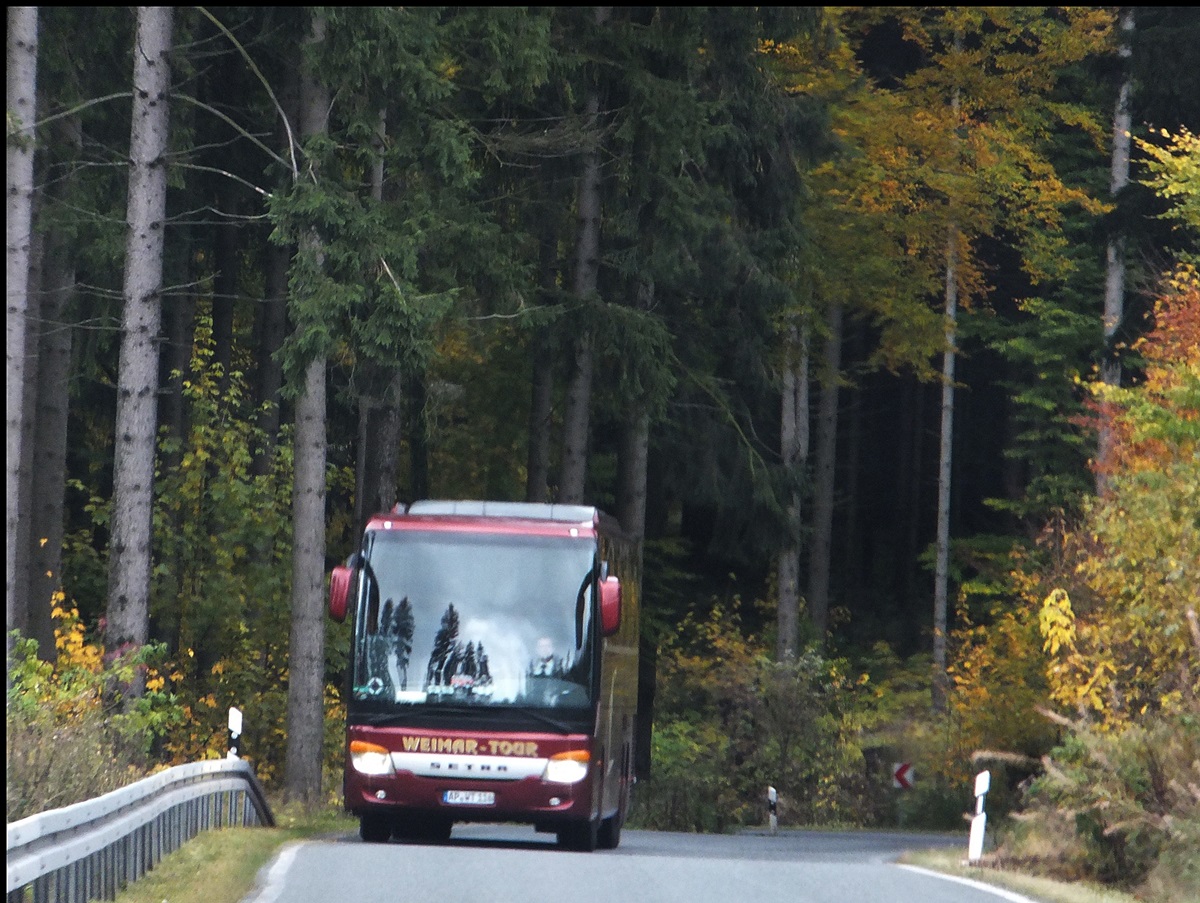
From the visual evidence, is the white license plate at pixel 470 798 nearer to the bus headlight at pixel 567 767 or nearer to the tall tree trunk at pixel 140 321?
the bus headlight at pixel 567 767

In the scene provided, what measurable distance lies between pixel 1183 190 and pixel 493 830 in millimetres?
12766

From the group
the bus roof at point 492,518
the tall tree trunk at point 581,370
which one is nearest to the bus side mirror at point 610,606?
the bus roof at point 492,518

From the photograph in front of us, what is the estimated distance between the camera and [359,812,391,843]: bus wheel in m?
18.8

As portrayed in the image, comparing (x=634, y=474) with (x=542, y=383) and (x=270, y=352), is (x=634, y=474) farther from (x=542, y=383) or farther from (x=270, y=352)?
(x=270, y=352)

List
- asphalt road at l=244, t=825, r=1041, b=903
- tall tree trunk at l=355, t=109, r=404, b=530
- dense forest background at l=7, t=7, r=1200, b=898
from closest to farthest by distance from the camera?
asphalt road at l=244, t=825, r=1041, b=903, dense forest background at l=7, t=7, r=1200, b=898, tall tree trunk at l=355, t=109, r=404, b=530

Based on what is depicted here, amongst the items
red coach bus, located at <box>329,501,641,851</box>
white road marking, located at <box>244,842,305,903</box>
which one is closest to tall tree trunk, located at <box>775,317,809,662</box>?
red coach bus, located at <box>329,501,641,851</box>

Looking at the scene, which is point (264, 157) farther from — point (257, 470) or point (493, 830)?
point (493, 830)

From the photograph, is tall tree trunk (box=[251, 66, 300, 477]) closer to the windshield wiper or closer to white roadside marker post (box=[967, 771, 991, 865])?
the windshield wiper

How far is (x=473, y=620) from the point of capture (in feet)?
59.5

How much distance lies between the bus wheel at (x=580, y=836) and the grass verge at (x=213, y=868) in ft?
8.56

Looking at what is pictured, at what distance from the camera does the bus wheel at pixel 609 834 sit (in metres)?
20.6

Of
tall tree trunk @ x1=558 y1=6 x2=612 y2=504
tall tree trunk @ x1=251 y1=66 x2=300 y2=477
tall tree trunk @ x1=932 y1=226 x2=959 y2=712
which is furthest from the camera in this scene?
tall tree trunk @ x1=932 y1=226 x2=959 y2=712

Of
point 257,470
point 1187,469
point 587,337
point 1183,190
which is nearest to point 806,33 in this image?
point 1187,469

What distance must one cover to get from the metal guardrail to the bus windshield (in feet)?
6.04
